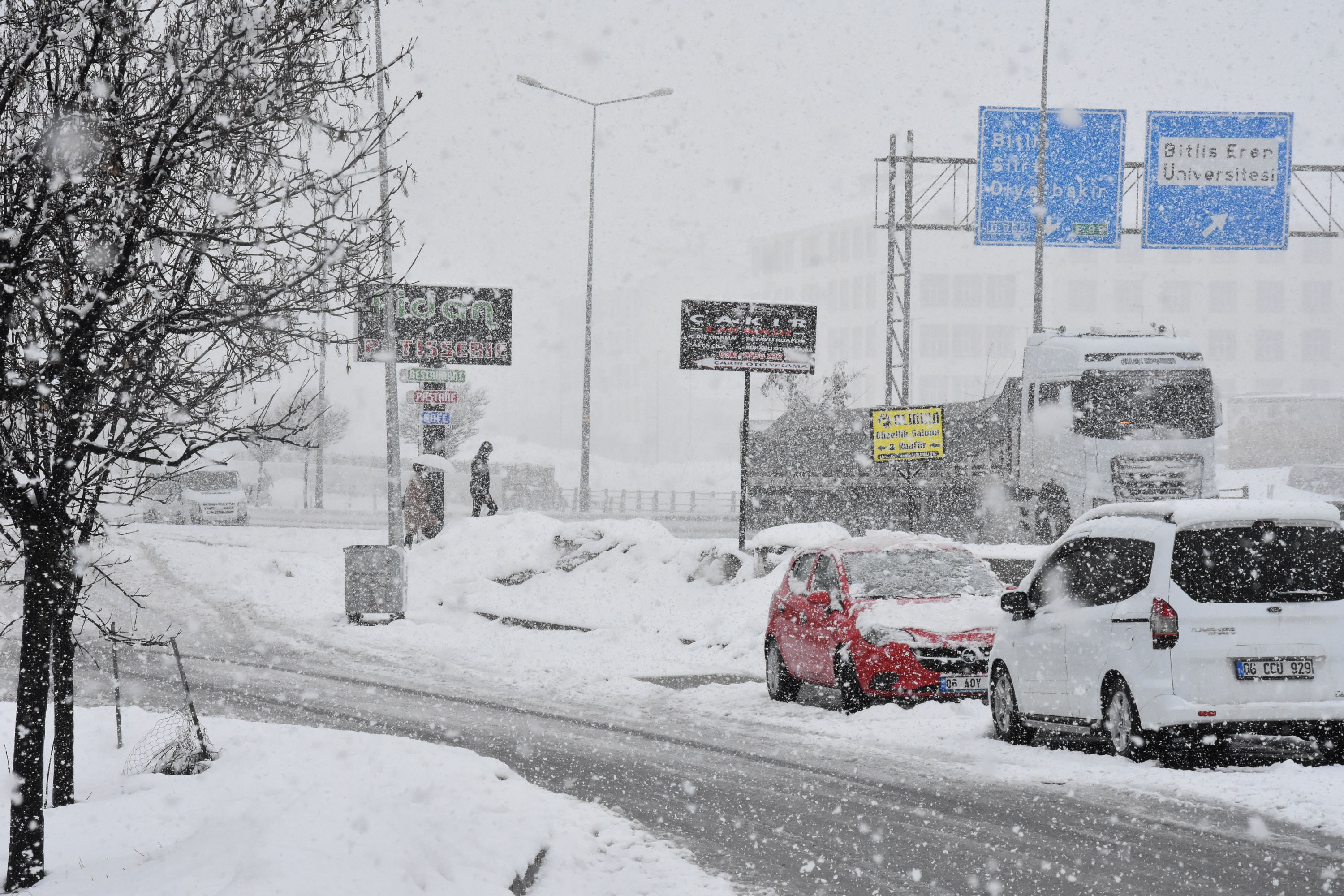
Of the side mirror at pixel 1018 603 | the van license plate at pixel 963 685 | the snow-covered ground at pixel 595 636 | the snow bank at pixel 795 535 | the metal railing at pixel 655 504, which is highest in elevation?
the side mirror at pixel 1018 603

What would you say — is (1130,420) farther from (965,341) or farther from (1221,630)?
(965,341)

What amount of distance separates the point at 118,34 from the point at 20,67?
1.63 feet

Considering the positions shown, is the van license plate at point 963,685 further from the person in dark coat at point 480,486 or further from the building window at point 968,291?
the building window at point 968,291

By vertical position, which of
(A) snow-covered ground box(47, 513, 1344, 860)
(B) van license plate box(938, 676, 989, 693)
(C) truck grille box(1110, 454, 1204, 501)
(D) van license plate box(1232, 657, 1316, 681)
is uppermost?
(C) truck grille box(1110, 454, 1204, 501)

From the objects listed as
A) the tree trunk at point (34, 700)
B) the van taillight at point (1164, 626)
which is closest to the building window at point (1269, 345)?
the van taillight at point (1164, 626)

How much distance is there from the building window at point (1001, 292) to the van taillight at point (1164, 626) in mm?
87543

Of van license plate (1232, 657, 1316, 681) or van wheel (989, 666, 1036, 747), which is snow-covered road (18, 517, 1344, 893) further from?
van license plate (1232, 657, 1316, 681)

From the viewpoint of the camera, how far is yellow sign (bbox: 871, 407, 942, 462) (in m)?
24.1

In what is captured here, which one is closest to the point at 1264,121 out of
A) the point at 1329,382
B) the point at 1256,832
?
the point at 1256,832

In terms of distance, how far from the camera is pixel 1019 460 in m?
26.8

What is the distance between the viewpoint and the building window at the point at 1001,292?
3698 inches

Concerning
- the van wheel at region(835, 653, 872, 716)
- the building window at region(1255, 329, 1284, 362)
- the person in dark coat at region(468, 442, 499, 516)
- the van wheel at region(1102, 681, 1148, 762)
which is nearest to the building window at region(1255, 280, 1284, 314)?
the building window at region(1255, 329, 1284, 362)

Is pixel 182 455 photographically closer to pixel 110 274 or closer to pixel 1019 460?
pixel 110 274

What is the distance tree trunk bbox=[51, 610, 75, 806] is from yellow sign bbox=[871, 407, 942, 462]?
1762 centimetres
